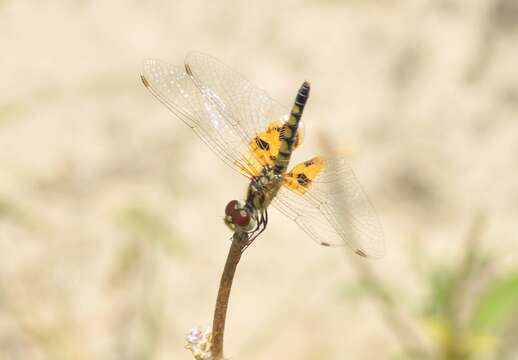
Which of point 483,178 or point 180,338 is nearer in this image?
point 180,338

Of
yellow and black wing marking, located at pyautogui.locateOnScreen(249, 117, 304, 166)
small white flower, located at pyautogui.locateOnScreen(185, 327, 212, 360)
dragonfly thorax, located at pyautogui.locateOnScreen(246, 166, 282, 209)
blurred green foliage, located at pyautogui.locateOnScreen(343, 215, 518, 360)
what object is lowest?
small white flower, located at pyautogui.locateOnScreen(185, 327, 212, 360)

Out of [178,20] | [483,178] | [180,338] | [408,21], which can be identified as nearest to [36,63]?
[178,20]

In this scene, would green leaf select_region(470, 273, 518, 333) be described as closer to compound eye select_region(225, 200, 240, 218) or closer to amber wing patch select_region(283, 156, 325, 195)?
amber wing patch select_region(283, 156, 325, 195)

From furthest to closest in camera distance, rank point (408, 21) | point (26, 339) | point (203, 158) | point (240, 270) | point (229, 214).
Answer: point (408, 21) < point (203, 158) < point (240, 270) < point (26, 339) < point (229, 214)

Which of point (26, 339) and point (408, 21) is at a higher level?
point (408, 21)

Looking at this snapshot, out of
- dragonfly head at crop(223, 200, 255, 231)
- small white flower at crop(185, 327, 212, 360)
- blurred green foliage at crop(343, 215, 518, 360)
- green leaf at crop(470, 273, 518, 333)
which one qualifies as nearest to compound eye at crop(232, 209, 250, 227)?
dragonfly head at crop(223, 200, 255, 231)

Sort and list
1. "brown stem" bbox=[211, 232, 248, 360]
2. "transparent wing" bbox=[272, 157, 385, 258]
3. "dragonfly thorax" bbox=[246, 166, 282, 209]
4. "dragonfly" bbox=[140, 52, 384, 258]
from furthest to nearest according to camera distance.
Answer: "transparent wing" bbox=[272, 157, 385, 258]
"dragonfly" bbox=[140, 52, 384, 258]
"dragonfly thorax" bbox=[246, 166, 282, 209]
"brown stem" bbox=[211, 232, 248, 360]

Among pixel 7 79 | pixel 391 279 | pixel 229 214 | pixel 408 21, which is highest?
pixel 7 79

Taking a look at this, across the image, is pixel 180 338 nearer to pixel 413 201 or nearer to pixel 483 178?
pixel 413 201
